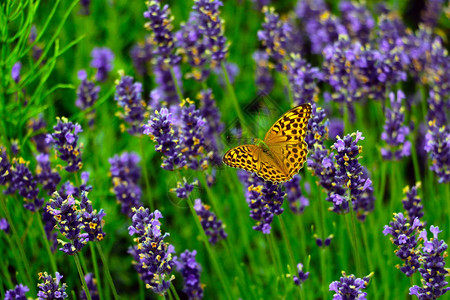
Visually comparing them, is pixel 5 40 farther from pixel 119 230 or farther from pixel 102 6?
pixel 102 6

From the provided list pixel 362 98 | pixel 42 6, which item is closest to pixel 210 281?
pixel 362 98

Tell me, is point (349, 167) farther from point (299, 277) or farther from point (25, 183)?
point (25, 183)

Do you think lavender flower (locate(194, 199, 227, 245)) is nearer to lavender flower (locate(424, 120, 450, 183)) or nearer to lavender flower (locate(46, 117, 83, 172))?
lavender flower (locate(46, 117, 83, 172))

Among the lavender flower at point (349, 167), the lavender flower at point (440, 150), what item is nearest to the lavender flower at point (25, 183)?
the lavender flower at point (349, 167)

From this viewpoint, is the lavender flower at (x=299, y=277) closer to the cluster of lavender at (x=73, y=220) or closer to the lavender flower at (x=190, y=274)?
the lavender flower at (x=190, y=274)

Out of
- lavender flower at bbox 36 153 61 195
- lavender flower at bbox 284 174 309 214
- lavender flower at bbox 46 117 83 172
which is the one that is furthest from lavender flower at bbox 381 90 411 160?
lavender flower at bbox 36 153 61 195

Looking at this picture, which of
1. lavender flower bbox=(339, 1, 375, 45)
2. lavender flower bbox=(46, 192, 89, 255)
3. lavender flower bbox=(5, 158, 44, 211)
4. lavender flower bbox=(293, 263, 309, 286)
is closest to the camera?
lavender flower bbox=(46, 192, 89, 255)

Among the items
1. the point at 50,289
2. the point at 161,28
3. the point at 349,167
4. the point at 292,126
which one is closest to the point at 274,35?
the point at 161,28
